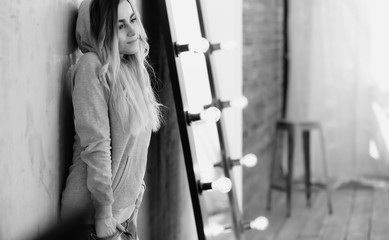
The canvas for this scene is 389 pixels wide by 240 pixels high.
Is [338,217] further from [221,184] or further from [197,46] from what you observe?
[197,46]

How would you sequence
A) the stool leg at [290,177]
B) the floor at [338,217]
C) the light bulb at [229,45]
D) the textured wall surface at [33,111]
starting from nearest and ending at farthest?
the textured wall surface at [33,111]
the light bulb at [229,45]
the floor at [338,217]
the stool leg at [290,177]

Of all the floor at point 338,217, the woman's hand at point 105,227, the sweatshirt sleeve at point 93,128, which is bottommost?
the floor at point 338,217

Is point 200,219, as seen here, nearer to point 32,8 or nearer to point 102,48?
point 102,48

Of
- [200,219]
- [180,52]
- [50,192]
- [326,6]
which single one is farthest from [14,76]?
[326,6]

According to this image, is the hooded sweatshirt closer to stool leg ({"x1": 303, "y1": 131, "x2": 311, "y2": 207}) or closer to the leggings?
the leggings

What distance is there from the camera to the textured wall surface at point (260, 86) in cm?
460

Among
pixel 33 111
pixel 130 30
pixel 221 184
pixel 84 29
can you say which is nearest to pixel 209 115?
pixel 221 184

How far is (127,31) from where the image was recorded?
77.9 inches

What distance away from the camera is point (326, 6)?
5.72 m

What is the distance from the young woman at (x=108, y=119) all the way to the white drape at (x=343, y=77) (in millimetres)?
3930

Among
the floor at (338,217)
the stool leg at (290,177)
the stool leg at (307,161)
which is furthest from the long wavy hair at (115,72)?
the stool leg at (307,161)

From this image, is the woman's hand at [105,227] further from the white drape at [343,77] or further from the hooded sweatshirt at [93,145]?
the white drape at [343,77]

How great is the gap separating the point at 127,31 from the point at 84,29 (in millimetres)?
150

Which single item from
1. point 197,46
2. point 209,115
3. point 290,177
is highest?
point 197,46
